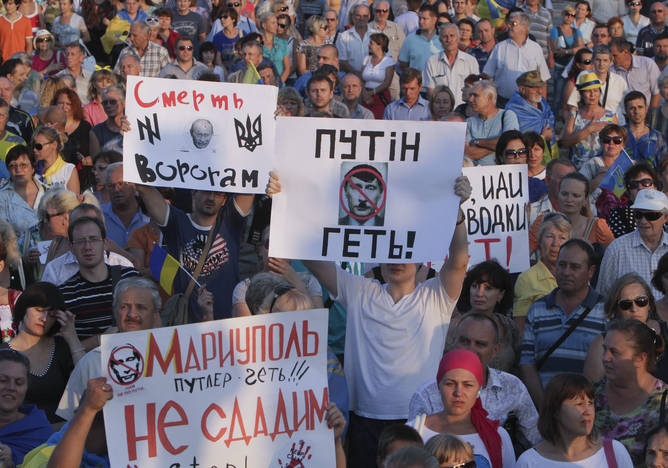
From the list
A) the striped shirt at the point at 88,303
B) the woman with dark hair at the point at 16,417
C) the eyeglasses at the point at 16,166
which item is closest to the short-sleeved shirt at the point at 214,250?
the striped shirt at the point at 88,303

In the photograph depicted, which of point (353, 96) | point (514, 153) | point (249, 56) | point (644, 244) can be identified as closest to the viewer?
point (644, 244)

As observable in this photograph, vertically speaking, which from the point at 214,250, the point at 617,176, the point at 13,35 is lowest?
the point at 214,250

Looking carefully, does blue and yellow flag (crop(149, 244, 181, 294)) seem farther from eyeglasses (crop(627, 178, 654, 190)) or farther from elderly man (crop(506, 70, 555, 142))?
elderly man (crop(506, 70, 555, 142))

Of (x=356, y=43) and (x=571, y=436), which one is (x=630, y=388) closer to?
(x=571, y=436)

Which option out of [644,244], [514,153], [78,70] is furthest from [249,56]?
[644,244]

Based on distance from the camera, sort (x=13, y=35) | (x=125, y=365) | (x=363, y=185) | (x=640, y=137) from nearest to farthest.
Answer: (x=125, y=365), (x=363, y=185), (x=640, y=137), (x=13, y=35)

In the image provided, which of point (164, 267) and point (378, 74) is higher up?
point (378, 74)

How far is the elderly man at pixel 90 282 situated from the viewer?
5.82m

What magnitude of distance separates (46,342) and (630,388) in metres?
3.38

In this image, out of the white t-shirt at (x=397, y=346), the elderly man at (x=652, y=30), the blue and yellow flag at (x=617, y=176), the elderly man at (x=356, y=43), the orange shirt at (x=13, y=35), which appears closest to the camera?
the white t-shirt at (x=397, y=346)

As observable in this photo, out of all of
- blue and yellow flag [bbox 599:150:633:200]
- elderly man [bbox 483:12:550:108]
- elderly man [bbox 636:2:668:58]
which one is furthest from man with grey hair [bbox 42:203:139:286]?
elderly man [bbox 636:2:668:58]

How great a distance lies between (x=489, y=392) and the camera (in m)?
4.70

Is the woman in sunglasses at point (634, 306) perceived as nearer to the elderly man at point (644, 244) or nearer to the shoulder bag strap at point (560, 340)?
the shoulder bag strap at point (560, 340)

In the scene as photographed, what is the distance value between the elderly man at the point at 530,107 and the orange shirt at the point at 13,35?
7675 mm
